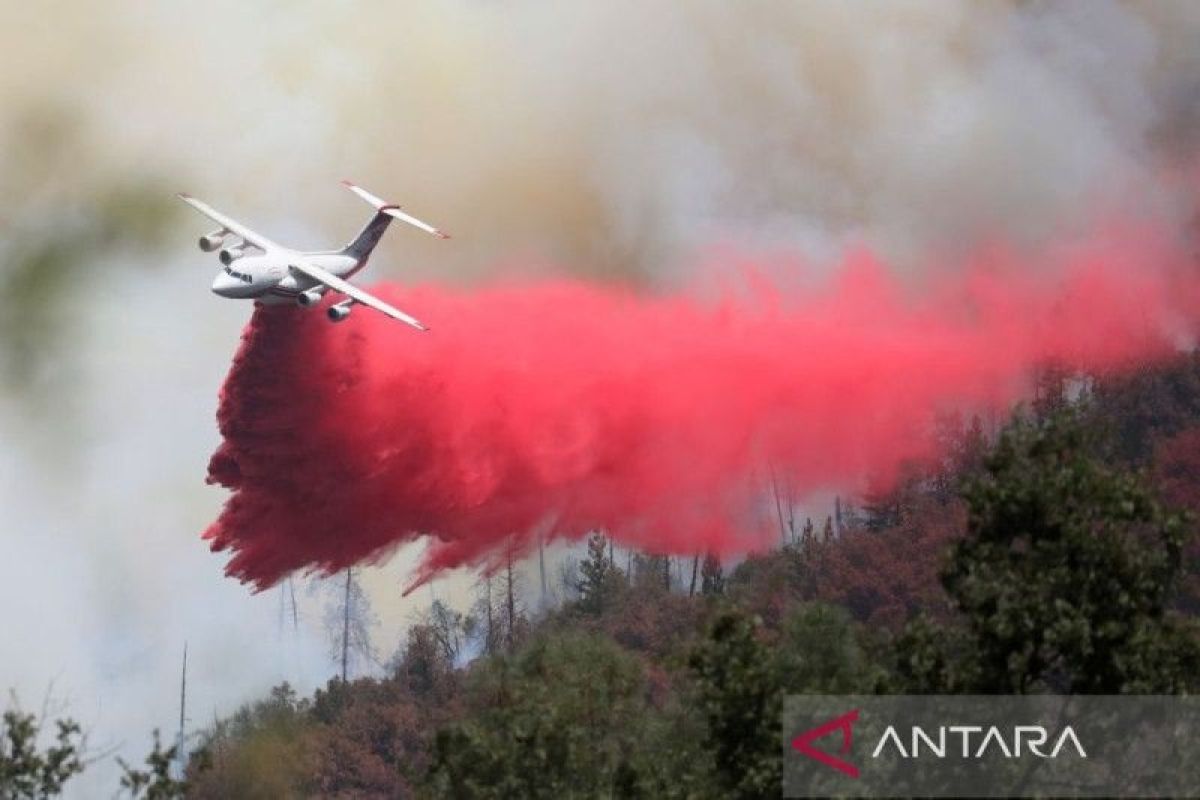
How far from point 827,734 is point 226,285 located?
37.1 metres

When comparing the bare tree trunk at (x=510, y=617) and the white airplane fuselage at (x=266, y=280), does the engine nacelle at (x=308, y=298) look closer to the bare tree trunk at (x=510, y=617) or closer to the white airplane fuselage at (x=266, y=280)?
the white airplane fuselage at (x=266, y=280)

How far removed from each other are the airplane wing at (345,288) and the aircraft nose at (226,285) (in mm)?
3308

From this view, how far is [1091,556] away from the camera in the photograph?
135 feet

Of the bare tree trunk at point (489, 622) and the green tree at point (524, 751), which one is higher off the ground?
the bare tree trunk at point (489, 622)

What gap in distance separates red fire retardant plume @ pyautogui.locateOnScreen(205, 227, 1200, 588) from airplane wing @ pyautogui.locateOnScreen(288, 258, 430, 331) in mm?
1342

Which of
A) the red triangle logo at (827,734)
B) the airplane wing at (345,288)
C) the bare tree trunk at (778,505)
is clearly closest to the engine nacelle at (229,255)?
the airplane wing at (345,288)

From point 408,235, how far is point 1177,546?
66666mm

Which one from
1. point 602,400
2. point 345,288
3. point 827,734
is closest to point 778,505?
point 602,400

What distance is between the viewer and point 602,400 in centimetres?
9231

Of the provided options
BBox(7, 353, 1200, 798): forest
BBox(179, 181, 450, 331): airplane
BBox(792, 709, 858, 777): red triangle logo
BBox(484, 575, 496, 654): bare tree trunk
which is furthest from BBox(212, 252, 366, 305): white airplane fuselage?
BBox(484, 575, 496, 654): bare tree trunk

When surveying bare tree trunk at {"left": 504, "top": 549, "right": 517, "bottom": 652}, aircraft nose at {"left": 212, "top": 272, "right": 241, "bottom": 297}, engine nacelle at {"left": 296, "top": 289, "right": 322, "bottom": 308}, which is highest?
bare tree trunk at {"left": 504, "top": 549, "right": 517, "bottom": 652}

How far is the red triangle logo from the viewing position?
138 feet

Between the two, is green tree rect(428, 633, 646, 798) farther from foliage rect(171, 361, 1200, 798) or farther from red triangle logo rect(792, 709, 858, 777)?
red triangle logo rect(792, 709, 858, 777)

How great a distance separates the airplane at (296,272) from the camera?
77125mm
